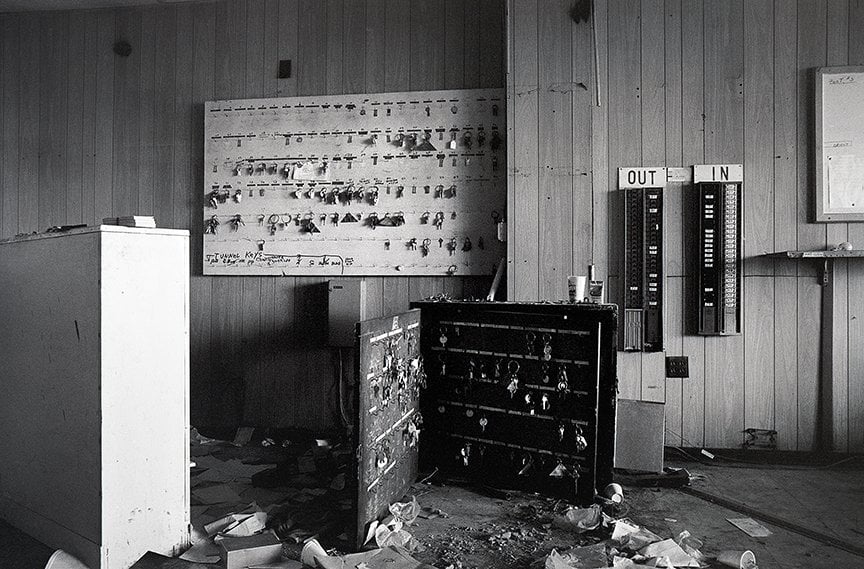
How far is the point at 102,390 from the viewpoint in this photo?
6.56 ft

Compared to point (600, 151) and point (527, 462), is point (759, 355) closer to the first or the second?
point (600, 151)

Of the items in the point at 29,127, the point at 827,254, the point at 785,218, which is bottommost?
the point at 827,254

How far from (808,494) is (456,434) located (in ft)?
5.50

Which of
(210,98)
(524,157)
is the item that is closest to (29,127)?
(210,98)

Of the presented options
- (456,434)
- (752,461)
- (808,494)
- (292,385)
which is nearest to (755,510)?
(808,494)

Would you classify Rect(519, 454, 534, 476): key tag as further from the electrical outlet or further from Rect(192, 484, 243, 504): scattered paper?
Rect(192, 484, 243, 504): scattered paper

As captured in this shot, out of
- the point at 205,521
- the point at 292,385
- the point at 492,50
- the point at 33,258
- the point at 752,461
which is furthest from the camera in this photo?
the point at 292,385

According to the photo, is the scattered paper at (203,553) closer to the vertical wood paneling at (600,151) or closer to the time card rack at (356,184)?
the time card rack at (356,184)

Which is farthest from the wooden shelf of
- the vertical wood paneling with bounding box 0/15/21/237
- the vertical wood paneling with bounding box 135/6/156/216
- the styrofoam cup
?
the vertical wood paneling with bounding box 0/15/21/237

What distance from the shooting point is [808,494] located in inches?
110

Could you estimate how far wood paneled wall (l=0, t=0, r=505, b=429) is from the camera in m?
3.78

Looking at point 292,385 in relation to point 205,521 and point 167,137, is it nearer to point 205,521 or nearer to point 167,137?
point 205,521

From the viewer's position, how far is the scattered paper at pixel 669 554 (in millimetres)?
2131

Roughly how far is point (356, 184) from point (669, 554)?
2.68 meters
